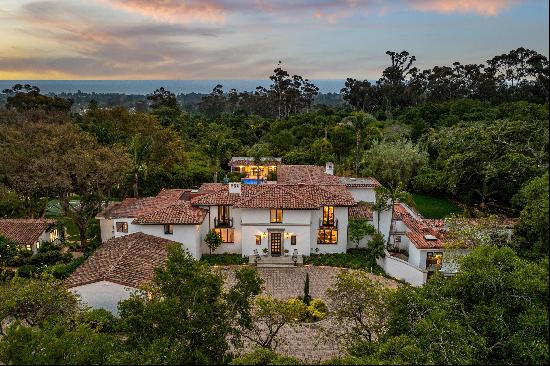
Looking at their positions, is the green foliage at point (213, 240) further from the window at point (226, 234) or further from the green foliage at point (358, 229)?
the green foliage at point (358, 229)

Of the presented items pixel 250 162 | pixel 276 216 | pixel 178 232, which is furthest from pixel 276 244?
pixel 250 162

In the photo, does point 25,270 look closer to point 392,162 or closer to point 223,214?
point 223,214

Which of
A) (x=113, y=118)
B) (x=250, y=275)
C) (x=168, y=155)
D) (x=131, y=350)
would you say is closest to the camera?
(x=131, y=350)

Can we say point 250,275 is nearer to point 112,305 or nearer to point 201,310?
point 201,310

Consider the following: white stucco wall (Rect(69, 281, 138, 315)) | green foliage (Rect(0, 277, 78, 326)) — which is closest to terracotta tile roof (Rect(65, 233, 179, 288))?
white stucco wall (Rect(69, 281, 138, 315))

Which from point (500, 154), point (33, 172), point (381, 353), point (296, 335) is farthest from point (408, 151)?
point (381, 353)

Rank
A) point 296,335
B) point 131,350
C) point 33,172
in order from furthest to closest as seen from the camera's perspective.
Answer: point 33,172, point 296,335, point 131,350

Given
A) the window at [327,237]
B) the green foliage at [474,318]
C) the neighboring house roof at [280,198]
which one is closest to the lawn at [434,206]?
the neighboring house roof at [280,198]

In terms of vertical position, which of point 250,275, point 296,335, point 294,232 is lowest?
point 296,335
